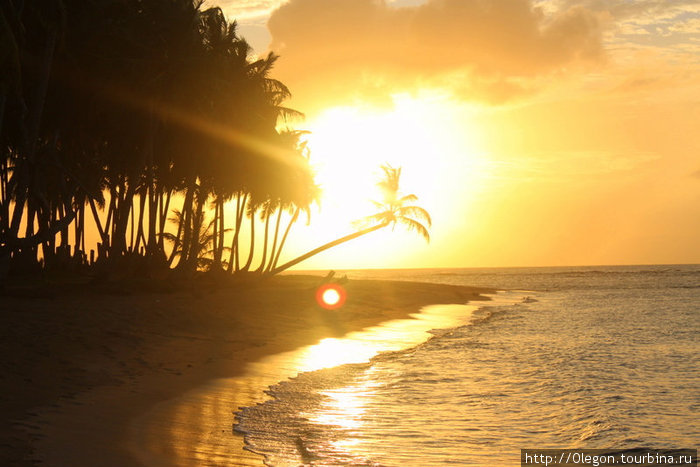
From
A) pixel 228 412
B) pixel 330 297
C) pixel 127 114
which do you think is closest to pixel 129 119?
pixel 127 114

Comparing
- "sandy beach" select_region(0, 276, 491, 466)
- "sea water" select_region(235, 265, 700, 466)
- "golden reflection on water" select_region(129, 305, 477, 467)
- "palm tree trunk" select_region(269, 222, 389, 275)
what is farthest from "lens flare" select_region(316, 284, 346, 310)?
"golden reflection on water" select_region(129, 305, 477, 467)

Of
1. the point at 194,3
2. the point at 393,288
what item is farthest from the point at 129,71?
the point at 393,288

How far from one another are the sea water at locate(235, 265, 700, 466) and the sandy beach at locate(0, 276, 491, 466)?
1711 mm

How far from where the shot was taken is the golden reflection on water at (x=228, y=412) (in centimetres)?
690

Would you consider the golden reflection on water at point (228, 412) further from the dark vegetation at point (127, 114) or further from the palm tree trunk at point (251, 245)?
the palm tree trunk at point (251, 245)

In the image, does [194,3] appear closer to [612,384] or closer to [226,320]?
[226,320]

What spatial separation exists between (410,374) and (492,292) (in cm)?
4460

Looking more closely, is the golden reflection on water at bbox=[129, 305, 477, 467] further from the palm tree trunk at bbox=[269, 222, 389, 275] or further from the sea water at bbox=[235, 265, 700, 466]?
the palm tree trunk at bbox=[269, 222, 389, 275]

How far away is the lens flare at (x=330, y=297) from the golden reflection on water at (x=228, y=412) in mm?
9770

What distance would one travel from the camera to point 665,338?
20500mm

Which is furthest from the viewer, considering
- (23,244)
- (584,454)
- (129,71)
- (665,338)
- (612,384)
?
(129,71)

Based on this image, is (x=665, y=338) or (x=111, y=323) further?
(x=665, y=338)

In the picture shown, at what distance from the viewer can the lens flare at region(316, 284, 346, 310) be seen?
90.4 ft

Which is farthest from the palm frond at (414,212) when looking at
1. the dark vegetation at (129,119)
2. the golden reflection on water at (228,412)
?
the golden reflection on water at (228,412)
